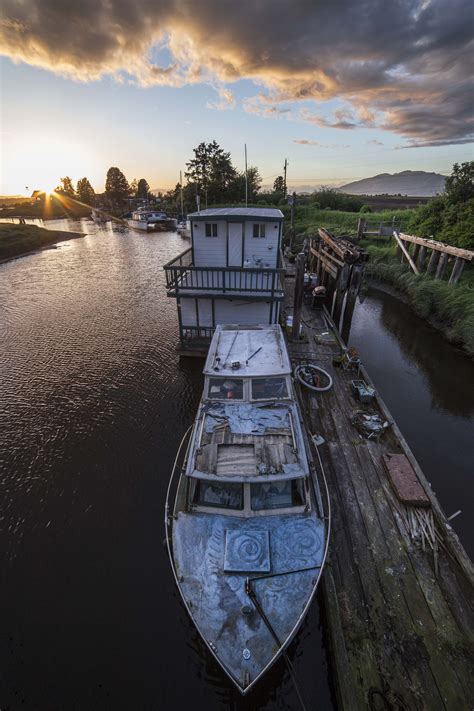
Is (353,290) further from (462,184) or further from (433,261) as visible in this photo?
(462,184)

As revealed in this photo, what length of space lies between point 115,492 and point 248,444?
546cm

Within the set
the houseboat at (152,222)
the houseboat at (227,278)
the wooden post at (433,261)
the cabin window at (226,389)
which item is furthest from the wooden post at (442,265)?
the houseboat at (152,222)

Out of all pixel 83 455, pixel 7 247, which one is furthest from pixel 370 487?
pixel 7 247

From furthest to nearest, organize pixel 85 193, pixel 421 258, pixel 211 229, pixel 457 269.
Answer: pixel 85 193 < pixel 421 258 < pixel 457 269 < pixel 211 229

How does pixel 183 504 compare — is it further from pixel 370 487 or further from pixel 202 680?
pixel 370 487

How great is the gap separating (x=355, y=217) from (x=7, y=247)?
5034cm

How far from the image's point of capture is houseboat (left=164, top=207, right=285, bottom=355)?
50.9 ft

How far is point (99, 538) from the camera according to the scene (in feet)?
29.4

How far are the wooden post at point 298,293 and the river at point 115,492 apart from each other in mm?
4821

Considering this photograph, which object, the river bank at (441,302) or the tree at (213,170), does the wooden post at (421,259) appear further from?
the tree at (213,170)

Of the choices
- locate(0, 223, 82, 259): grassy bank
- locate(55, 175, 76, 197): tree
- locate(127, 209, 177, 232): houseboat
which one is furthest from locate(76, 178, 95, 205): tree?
locate(0, 223, 82, 259): grassy bank

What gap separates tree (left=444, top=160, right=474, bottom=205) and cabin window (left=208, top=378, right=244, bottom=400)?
27.2 meters

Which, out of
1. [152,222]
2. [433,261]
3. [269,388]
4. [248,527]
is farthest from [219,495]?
[152,222]

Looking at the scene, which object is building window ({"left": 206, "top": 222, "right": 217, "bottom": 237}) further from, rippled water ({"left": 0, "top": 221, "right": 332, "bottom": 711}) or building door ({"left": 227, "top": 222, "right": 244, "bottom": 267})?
rippled water ({"left": 0, "top": 221, "right": 332, "bottom": 711})
